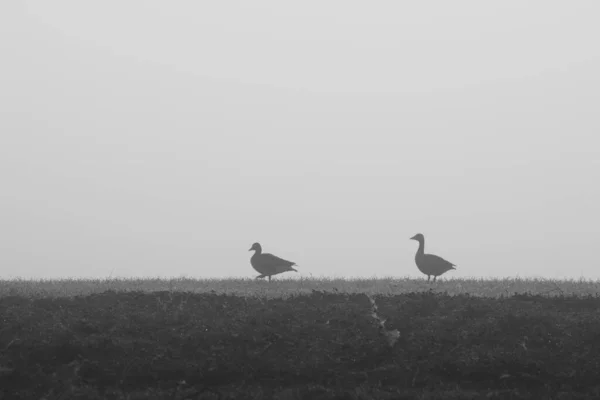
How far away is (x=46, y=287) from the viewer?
1030 inches

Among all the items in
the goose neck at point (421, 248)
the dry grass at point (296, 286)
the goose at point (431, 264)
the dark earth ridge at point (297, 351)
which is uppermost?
the goose neck at point (421, 248)

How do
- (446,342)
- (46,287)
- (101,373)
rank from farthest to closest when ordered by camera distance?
(46,287), (446,342), (101,373)

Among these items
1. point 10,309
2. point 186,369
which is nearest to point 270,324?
point 186,369

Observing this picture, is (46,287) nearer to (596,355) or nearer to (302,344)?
(302,344)

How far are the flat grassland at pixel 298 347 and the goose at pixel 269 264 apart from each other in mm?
7179

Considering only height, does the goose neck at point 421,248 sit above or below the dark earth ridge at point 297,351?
above

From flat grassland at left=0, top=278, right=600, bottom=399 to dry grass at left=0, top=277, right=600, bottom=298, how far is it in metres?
2.03

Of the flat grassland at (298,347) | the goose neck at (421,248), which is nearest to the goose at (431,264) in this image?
the goose neck at (421,248)

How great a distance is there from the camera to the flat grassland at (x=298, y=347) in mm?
15938

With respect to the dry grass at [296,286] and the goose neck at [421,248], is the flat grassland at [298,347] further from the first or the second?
the goose neck at [421,248]

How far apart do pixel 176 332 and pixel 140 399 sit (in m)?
3.30

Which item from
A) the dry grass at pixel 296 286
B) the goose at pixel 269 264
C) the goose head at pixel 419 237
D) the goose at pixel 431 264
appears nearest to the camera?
the dry grass at pixel 296 286

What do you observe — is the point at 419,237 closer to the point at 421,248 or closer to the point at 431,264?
the point at 421,248

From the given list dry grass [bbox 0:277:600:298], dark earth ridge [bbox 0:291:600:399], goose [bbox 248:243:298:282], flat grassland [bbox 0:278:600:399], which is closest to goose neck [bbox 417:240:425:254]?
dry grass [bbox 0:277:600:298]
